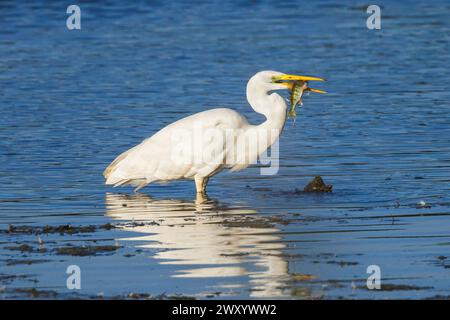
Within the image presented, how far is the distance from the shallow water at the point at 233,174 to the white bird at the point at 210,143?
30 centimetres

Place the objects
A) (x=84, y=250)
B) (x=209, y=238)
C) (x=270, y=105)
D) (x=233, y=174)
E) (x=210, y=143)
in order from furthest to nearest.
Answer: (x=233, y=174), (x=270, y=105), (x=210, y=143), (x=209, y=238), (x=84, y=250)

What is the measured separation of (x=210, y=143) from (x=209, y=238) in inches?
91.2

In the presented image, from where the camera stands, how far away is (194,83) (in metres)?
21.0

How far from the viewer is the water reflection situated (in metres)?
8.87

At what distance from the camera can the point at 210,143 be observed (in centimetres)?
1240

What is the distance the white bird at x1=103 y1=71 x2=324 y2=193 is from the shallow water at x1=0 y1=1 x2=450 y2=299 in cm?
30

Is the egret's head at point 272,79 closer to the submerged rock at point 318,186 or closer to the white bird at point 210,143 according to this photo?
the white bird at point 210,143

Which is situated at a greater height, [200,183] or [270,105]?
[270,105]

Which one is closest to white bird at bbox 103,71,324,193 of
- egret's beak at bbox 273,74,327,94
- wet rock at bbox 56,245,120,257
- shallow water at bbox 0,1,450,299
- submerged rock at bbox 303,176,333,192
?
egret's beak at bbox 273,74,327,94

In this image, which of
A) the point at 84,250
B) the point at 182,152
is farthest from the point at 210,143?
the point at 84,250

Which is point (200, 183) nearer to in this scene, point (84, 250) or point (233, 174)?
point (233, 174)

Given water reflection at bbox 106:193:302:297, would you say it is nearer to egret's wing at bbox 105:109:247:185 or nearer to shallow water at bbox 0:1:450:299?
shallow water at bbox 0:1:450:299
